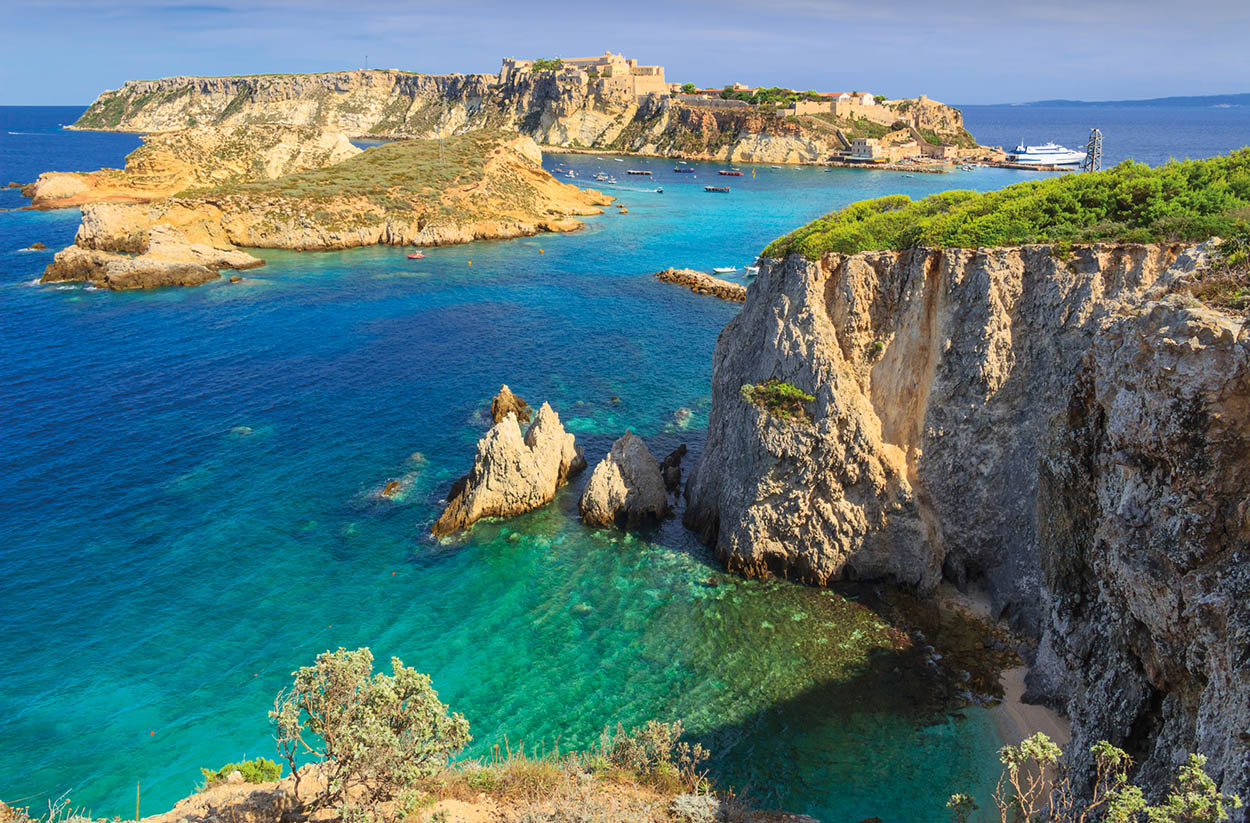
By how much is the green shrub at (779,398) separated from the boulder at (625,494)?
7.05 meters

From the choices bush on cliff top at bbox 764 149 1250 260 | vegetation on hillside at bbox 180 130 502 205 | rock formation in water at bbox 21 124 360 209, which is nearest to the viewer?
bush on cliff top at bbox 764 149 1250 260

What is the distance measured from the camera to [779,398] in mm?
31469

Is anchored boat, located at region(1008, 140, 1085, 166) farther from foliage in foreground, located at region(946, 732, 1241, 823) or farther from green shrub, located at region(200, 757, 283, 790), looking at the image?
green shrub, located at region(200, 757, 283, 790)

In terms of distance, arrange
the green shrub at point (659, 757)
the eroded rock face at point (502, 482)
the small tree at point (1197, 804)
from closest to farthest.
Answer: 1. the small tree at point (1197, 804)
2. the green shrub at point (659, 757)
3. the eroded rock face at point (502, 482)

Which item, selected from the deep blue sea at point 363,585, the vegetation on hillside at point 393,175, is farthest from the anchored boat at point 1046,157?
the deep blue sea at point 363,585

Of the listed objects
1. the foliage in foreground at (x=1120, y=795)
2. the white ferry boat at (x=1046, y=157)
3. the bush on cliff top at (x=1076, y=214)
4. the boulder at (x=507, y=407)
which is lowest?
the boulder at (x=507, y=407)

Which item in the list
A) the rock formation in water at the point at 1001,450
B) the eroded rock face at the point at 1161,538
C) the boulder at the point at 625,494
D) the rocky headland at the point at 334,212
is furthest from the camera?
the rocky headland at the point at 334,212

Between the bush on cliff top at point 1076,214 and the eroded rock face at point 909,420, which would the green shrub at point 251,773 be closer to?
the eroded rock face at point 909,420

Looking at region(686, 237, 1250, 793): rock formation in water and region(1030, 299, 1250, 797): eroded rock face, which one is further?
region(686, 237, 1250, 793): rock formation in water

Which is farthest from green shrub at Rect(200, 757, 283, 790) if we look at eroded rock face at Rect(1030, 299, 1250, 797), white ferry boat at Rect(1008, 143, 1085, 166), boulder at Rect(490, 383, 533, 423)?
white ferry boat at Rect(1008, 143, 1085, 166)

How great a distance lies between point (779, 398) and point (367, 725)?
2120 cm

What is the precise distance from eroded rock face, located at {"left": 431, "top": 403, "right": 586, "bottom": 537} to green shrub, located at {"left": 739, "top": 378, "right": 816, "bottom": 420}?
11.6 meters

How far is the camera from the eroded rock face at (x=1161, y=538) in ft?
38.3

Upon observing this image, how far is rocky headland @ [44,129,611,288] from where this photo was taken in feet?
276
